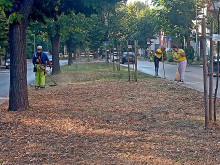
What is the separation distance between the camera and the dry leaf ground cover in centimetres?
622

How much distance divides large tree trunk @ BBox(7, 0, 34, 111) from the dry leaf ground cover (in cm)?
38

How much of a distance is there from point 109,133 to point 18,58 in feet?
12.9

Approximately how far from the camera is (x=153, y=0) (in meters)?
55.7

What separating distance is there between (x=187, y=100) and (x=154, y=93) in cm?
228

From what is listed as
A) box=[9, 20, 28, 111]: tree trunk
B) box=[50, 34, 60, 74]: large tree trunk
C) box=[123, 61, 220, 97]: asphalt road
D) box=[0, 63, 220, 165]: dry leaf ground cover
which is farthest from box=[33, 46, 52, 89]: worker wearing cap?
box=[50, 34, 60, 74]: large tree trunk

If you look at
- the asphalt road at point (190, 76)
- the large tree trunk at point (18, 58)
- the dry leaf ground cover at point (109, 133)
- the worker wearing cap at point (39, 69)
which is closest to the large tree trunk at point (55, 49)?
the asphalt road at point (190, 76)

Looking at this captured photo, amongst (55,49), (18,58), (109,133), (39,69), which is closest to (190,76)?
(55,49)

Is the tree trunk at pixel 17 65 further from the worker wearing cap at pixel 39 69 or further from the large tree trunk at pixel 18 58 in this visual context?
the worker wearing cap at pixel 39 69

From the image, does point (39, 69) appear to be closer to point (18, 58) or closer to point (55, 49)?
point (18, 58)

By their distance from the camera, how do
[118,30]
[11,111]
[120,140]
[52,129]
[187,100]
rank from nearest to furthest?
1. [120,140]
2. [52,129]
3. [11,111]
4. [187,100]
5. [118,30]

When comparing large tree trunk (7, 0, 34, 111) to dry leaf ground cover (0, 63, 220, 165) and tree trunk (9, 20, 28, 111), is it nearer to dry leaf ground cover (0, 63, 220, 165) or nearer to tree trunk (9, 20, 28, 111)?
tree trunk (9, 20, 28, 111)

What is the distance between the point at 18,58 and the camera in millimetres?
11016

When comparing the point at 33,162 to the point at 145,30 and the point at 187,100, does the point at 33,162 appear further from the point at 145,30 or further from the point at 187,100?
the point at 145,30

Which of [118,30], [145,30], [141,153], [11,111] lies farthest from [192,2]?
[141,153]
